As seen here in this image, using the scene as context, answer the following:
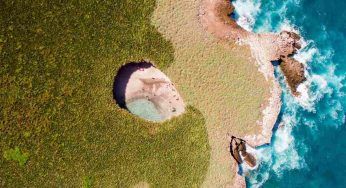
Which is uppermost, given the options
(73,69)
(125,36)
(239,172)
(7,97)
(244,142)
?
(125,36)

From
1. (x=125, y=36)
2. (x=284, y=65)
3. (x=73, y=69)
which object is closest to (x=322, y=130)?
(x=284, y=65)

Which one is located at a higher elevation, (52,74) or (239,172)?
(52,74)

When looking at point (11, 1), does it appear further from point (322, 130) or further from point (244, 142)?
point (322, 130)

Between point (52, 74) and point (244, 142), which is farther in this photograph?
point (244, 142)

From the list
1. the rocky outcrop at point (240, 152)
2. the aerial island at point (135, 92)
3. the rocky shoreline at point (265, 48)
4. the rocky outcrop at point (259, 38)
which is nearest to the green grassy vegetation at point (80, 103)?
the aerial island at point (135, 92)

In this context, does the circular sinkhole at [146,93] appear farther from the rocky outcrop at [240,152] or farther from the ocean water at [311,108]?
the ocean water at [311,108]
